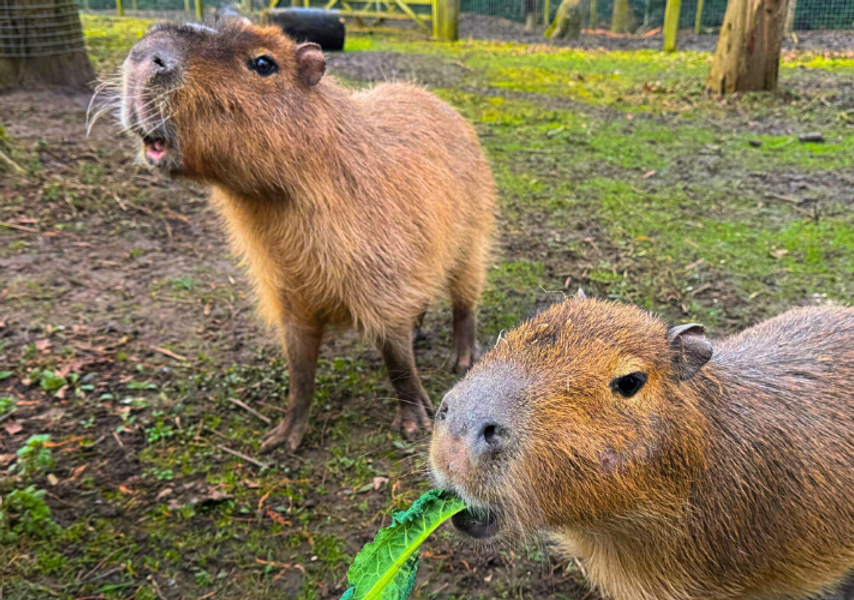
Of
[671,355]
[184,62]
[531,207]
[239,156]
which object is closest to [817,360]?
[671,355]

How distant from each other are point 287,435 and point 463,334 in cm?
114

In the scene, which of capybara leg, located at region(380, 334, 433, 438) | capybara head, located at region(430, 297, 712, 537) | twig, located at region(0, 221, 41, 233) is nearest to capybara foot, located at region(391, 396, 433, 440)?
capybara leg, located at region(380, 334, 433, 438)

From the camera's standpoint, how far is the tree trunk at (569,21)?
14.5 metres

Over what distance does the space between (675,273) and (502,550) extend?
2438 millimetres

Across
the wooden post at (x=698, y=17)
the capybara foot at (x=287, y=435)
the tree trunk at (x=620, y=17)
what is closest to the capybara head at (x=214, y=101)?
the capybara foot at (x=287, y=435)

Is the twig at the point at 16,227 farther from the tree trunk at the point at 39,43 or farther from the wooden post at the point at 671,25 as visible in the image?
the wooden post at the point at 671,25

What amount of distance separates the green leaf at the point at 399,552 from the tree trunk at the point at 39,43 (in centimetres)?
623

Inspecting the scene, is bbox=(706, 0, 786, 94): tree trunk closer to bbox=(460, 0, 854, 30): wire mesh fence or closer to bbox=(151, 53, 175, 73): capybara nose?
bbox=(151, 53, 175, 73): capybara nose

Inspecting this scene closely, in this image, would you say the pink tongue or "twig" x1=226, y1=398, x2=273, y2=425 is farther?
"twig" x1=226, y1=398, x2=273, y2=425

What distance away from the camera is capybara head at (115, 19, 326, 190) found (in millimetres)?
2244

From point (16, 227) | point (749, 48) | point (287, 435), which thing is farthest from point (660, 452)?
point (749, 48)

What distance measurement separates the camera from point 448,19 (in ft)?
48.1

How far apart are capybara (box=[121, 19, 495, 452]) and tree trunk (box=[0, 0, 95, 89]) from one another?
4570 millimetres

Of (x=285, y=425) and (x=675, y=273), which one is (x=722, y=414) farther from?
(x=675, y=273)
